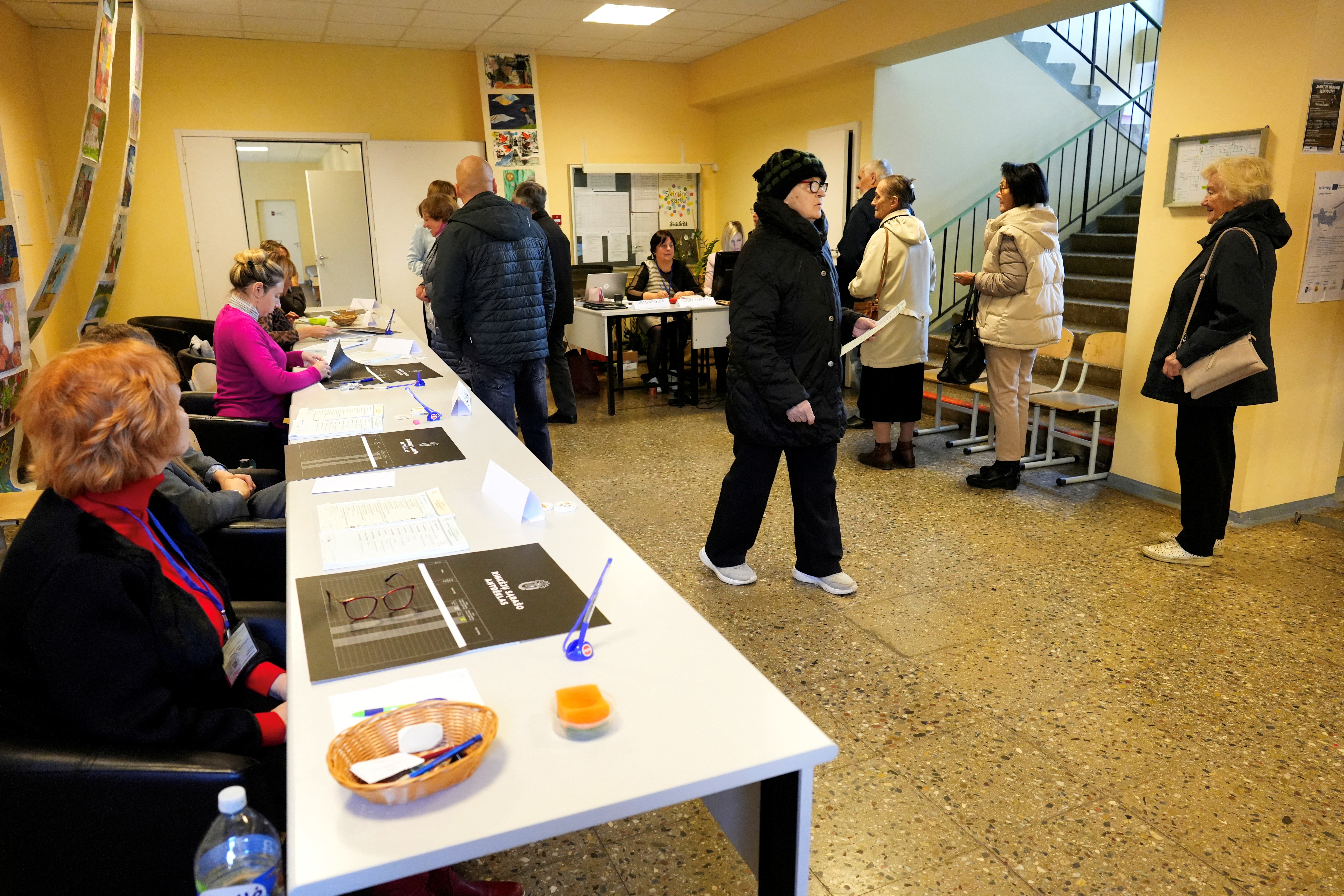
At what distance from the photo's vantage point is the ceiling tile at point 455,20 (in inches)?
253

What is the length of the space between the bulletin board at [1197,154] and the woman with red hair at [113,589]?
4001 millimetres

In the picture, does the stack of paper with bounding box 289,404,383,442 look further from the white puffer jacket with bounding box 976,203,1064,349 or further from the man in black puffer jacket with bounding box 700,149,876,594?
the white puffer jacket with bounding box 976,203,1064,349

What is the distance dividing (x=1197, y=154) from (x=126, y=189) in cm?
624

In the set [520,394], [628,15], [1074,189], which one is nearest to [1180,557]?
[520,394]

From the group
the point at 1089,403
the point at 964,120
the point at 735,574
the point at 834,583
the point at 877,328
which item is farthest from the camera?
the point at 964,120

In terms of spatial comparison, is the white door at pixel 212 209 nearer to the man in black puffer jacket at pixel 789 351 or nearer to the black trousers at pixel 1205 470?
the man in black puffer jacket at pixel 789 351

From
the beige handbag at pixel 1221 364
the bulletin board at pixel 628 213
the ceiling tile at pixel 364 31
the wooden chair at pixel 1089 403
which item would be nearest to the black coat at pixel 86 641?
the beige handbag at pixel 1221 364

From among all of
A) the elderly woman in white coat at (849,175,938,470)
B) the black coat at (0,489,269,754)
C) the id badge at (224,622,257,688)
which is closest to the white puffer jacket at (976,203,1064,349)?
the elderly woman in white coat at (849,175,938,470)

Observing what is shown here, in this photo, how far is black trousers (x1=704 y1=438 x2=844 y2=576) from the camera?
3.09 m

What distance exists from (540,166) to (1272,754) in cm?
736

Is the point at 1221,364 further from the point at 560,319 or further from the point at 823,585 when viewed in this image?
the point at 560,319

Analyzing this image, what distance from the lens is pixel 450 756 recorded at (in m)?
1.05

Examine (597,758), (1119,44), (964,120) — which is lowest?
(597,758)

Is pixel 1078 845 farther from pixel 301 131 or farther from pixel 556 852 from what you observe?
pixel 301 131
